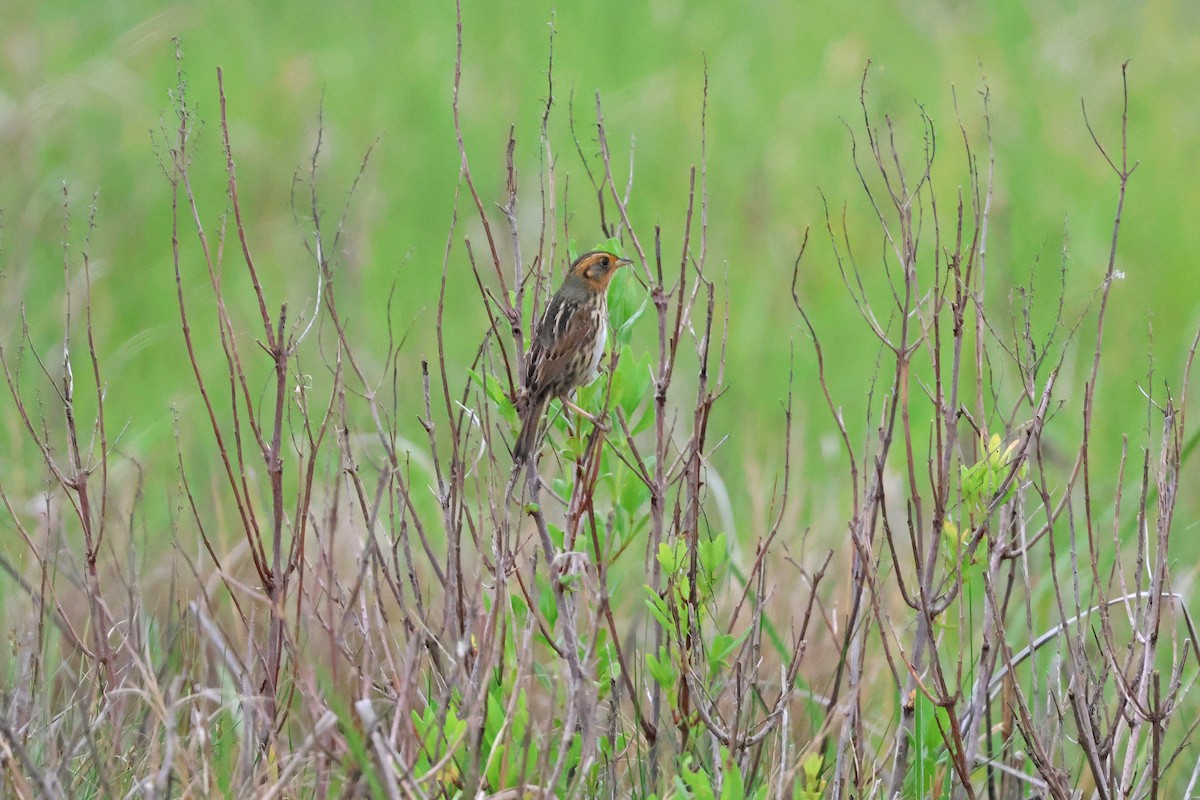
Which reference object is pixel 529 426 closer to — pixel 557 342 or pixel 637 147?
pixel 557 342

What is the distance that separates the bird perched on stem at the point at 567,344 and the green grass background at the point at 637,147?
201 cm

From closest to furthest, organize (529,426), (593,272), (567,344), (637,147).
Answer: (529,426), (567,344), (593,272), (637,147)

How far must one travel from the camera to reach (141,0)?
12.1 metres

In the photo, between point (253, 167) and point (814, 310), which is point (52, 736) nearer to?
point (814, 310)

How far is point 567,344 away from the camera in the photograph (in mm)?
3891

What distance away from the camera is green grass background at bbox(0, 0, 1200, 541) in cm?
820

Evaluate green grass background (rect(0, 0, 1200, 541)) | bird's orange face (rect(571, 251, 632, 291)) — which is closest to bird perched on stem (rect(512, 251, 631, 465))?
bird's orange face (rect(571, 251, 632, 291))

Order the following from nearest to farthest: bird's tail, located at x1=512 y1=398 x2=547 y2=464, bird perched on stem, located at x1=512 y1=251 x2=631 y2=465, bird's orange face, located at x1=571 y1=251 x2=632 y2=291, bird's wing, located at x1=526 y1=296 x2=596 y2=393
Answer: bird's tail, located at x1=512 y1=398 x2=547 y2=464, bird perched on stem, located at x1=512 y1=251 x2=631 y2=465, bird's wing, located at x1=526 y1=296 x2=596 y2=393, bird's orange face, located at x1=571 y1=251 x2=632 y2=291

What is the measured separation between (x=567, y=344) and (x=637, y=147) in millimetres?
6377

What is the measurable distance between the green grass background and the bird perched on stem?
201 centimetres

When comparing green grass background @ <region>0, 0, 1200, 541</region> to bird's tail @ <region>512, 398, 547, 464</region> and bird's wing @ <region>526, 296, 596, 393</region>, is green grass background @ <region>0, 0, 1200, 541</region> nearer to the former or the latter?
bird's wing @ <region>526, 296, 596, 393</region>

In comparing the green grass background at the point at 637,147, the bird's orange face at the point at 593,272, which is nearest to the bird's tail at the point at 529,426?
the bird's orange face at the point at 593,272

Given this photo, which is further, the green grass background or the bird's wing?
the green grass background

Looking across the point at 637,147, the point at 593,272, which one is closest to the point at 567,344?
the point at 593,272
